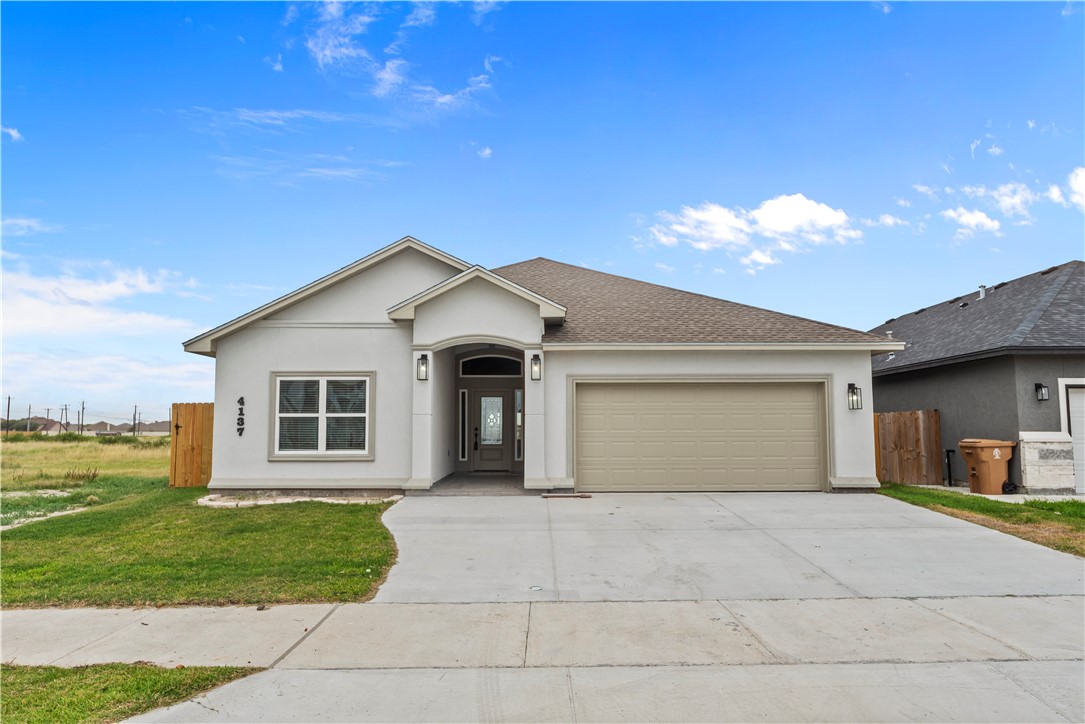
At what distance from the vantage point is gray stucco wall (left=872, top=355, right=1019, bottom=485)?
44.7 feet

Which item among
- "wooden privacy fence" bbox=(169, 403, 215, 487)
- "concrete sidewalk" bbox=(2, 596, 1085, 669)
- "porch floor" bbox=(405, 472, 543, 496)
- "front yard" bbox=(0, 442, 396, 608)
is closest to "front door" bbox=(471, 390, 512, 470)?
"porch floor" bbox=(405, 472, 543, 496)

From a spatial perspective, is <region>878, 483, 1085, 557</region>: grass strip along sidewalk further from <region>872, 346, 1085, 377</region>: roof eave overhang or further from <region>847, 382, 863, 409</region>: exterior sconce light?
<region>872, 346, 1085, 377</region>: roof eave overhang

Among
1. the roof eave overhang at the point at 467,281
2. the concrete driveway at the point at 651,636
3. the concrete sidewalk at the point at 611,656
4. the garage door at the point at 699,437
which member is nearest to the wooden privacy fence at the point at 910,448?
the garage door at the point at 699,437

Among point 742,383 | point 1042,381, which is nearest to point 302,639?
point 742,383

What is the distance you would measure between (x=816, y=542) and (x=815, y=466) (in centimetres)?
470

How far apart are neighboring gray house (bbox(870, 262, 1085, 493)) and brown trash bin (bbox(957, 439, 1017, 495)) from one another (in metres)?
0.27

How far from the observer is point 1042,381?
43.9 ft

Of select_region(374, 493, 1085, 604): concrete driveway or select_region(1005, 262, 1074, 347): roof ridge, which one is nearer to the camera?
select_region(374, 493, 1085, 604): concrete driveway

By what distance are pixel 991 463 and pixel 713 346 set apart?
6469 mm

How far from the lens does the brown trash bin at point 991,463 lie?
13.2 meters

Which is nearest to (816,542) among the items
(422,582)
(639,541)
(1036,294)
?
(639,541)

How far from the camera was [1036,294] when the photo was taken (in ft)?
51.5

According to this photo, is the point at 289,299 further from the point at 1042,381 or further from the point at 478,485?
the point at 1042,381

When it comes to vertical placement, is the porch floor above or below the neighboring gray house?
below
